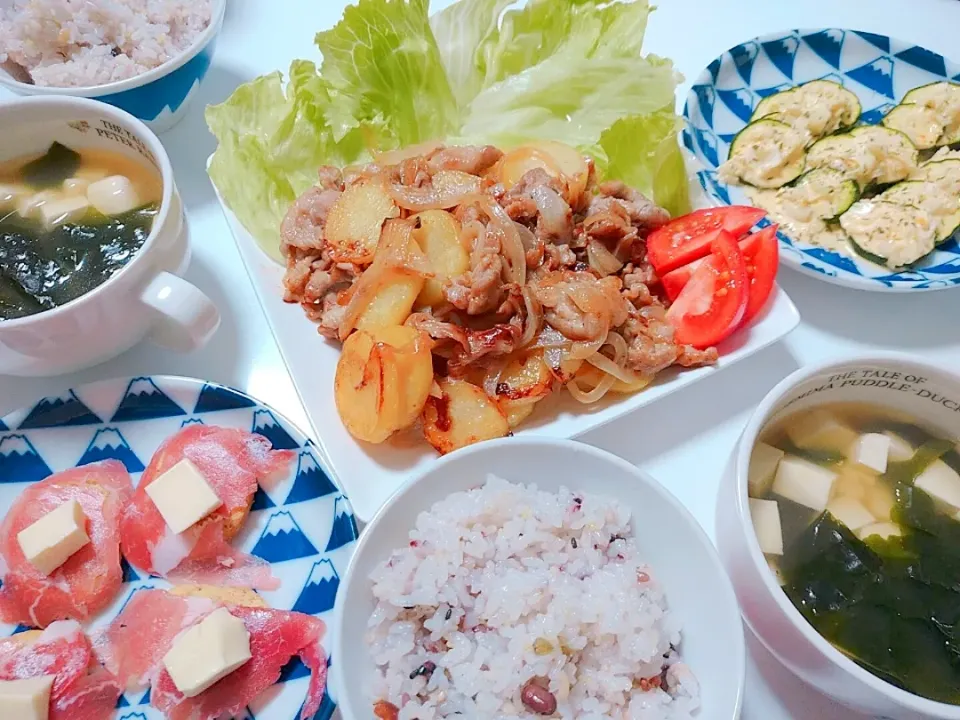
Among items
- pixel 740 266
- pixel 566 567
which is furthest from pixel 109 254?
pixel 740 266

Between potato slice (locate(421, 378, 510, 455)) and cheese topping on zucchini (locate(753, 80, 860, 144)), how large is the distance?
1.43m

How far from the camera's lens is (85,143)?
1814mm

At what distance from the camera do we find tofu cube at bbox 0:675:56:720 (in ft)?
4.23

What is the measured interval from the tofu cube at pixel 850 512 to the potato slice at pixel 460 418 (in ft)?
2.22

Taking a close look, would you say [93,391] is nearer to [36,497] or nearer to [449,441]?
[36,497]

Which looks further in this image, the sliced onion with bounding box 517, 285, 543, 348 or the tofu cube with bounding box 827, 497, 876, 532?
the sliced onion with bounding box 517, 285, 543, 348

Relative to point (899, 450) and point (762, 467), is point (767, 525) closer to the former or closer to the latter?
point (762, 467)

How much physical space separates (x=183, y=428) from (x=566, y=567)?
0.90m

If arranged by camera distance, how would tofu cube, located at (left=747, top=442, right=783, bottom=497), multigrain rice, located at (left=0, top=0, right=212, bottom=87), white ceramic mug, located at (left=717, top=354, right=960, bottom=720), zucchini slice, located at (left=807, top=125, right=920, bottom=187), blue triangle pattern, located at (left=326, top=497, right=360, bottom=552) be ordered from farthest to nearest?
zucchini slice, located at (left=807, top=125, right=920, bottom=187), multigrain rice, located at (left=0, top=0, right=212, bottom=87), blue triangle pattern, located at (left=326, top=497, right=360, bottom=552), tofu cube, located at (left=747, top=442, right=783, bottom=497), white ceramic mug, located at (left=717, top=354, right=960, bottom=720)

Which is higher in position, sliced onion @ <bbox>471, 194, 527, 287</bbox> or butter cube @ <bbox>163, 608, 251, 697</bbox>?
sliced onion @ <bbox>471, 194, 527, 287</bbox>

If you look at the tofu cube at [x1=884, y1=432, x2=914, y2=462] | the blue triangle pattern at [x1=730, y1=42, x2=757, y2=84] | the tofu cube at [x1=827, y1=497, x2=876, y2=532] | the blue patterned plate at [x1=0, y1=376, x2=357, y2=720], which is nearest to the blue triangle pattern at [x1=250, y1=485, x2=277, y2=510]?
the blue patterned plate at [x1=0, y1=376, x2=357, y2=720]

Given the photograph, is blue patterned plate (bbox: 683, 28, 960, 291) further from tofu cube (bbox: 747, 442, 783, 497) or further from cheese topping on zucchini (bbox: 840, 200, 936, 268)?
tofu cube (bbox: 747, 442, 783, 497)

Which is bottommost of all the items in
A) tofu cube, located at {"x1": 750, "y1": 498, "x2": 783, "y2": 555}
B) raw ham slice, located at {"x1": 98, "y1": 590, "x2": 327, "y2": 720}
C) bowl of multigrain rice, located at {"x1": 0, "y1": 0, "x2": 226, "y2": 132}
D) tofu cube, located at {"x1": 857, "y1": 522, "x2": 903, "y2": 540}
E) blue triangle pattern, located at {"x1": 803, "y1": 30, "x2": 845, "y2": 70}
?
raw ham slice, located at {"x1": 98, "y1": 590, "x2": 327, "y2": 720}

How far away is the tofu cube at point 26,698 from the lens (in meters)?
1.29
